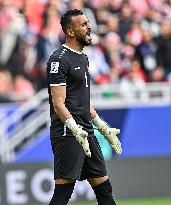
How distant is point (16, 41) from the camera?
1548cm

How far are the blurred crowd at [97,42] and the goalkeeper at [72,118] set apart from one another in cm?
769

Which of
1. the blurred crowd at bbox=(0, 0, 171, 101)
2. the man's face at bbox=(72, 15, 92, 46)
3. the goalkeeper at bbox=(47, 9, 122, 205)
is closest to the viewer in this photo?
the goalkeeper at bbox=(47, 9, 122, 205)

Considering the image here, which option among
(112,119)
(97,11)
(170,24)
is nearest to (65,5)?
(97,11)

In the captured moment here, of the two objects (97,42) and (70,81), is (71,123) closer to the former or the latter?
(70,81)

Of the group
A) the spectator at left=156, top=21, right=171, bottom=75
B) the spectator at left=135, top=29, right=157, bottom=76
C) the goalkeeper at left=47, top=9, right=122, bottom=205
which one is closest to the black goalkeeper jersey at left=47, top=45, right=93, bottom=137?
the goalkeeper at left=47, top=9, right=122, bottom=205

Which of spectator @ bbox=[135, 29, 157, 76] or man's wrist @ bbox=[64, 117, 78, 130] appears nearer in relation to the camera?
man's wrist @ bbox=[64, 117, 78, 130]

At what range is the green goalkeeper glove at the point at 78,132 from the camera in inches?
265

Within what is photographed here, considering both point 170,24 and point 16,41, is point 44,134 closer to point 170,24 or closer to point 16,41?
point 16,41

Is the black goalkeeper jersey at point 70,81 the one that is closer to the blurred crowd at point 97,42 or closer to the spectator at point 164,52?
the blurred crowd at point 97,42

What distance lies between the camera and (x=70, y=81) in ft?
22.8

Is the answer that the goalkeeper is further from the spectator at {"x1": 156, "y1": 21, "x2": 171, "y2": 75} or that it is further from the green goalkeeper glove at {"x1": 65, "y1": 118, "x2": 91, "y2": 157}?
the spectator at {"x1": 156, "y1": 21, "x2": 171, "y2": 75}

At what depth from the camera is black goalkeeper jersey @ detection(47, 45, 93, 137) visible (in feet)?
22.5

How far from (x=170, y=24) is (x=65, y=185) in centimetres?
1007

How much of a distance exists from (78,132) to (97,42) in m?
9.27
